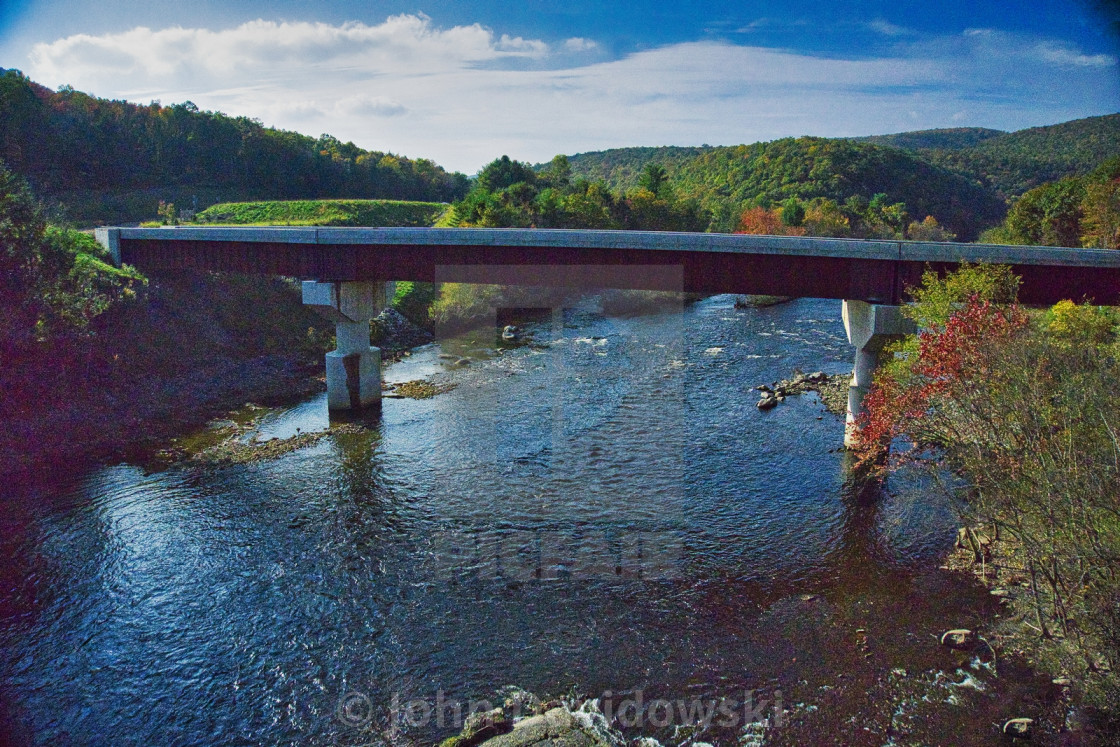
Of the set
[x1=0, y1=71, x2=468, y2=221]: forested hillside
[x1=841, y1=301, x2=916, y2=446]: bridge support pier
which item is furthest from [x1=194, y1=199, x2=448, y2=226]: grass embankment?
[x1=841, y1=301, x2=916, y2=446]: bridge support pier

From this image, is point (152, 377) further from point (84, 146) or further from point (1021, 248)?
point (84, 146)

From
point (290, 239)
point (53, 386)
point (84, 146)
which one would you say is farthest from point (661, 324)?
point (84, 146)

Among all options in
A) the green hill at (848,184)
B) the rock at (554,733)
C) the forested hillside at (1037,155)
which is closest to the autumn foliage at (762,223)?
the green hill at (848,184)

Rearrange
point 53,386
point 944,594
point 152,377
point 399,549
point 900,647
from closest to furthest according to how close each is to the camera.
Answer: point 900,647 → point 944,594 → point 399,549 → point 53,386 → point 152,377

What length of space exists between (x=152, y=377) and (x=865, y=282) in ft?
113

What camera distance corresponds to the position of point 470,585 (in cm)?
1822

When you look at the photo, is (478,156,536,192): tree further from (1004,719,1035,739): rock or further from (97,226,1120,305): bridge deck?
(1004,719,1035,739): rock

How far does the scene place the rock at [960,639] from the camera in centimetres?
1558

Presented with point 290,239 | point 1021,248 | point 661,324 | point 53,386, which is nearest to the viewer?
point 1021,248

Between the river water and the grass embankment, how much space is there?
4847 cm

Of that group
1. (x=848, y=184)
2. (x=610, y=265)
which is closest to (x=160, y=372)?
(x=610, y=265)

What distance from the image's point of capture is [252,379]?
37.8 meters

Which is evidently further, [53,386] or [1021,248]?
[53,386]

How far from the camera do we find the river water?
46.6ft
